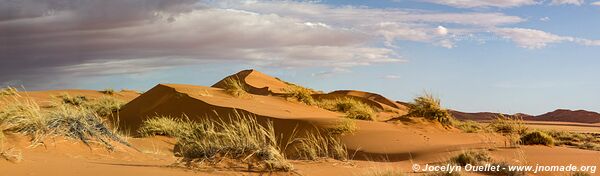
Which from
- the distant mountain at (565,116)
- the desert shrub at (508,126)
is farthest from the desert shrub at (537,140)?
the distant mountain at (565,116)

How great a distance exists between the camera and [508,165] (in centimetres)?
1005

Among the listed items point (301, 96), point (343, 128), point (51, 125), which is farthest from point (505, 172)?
point (301, 96)

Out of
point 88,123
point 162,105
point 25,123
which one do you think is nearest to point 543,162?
point 88,123

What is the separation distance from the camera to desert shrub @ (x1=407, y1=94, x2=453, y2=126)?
65.2 feet

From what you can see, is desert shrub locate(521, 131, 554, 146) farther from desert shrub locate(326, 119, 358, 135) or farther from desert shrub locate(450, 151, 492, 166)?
desert shrub locate(326, 119, 358, 135)

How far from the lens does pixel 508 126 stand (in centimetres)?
1884

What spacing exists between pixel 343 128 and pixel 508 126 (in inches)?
240

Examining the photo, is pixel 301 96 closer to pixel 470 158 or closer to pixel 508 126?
pixel 508 126

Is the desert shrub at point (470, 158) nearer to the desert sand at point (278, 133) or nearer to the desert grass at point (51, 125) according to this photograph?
the desert sand at point (278, 133)

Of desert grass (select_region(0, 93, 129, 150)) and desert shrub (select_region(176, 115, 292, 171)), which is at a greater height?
desert grass (select_region(0, 93, 129, 150))

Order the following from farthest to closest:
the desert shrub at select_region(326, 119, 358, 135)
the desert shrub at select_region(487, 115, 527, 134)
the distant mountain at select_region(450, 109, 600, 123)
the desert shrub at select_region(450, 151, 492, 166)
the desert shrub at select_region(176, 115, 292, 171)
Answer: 1. the distant mountain at select_region(450, 109, 600, 123)
2. the desert shrub at select_region(487, 115, 527, 134)
3. the desert shrub at select_region(326, 119, 358, 135)
4. the desert shrub at select_region(450, 151, 492, 166)
5. the desert shrub at select_region(176, 115, 292, 171)

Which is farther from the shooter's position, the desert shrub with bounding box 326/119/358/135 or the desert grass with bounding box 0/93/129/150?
the desert shrub with bounding box 326/119/358/135

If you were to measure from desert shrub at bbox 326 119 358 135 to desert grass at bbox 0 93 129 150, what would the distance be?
7.03 m

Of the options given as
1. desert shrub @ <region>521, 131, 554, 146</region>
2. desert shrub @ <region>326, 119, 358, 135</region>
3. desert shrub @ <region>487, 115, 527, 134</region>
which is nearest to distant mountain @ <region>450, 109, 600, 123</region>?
desert shrub @ <region>487, 115, 527, 134</region>
